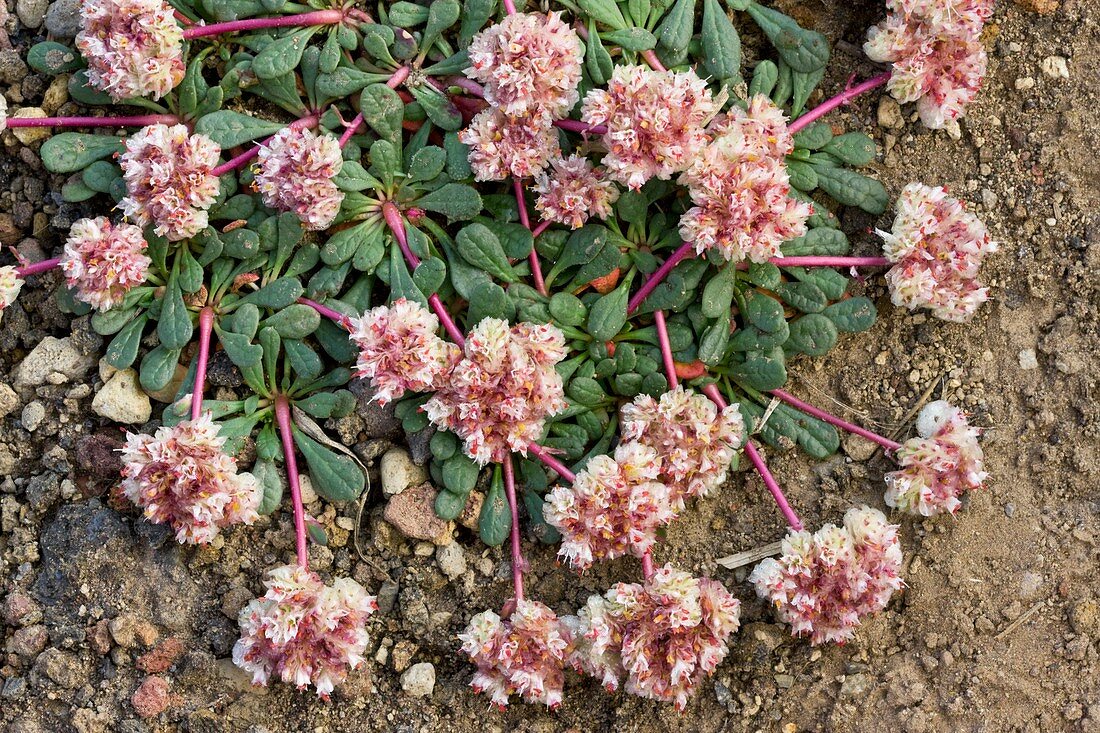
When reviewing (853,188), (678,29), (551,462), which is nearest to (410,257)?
(551,462)

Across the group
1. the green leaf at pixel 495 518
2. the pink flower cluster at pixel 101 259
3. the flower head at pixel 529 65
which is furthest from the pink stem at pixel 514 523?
the pink flower cluster at pixel 101 259

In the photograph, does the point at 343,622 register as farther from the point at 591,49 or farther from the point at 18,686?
A: the point at 591,49

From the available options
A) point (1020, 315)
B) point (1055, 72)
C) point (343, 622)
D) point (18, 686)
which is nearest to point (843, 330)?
point (1020, 315)

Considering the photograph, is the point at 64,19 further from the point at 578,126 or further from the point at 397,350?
the point at 578,126

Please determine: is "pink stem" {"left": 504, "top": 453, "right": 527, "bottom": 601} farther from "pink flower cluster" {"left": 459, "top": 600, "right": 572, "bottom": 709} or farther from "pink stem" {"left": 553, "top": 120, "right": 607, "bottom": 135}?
"pink stem" {"left": 553, "top": 120, "right": 607, "bottom": 135}

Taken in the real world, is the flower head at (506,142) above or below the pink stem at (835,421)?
above

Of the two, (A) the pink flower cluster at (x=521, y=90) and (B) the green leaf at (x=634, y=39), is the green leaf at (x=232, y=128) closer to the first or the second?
(A) the pink flower cluster at (x=521, y=90)

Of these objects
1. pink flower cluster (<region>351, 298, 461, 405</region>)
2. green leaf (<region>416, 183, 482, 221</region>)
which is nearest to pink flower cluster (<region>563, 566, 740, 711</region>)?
pink flower cluster (<region>351, 298, 461, 405</region>)
